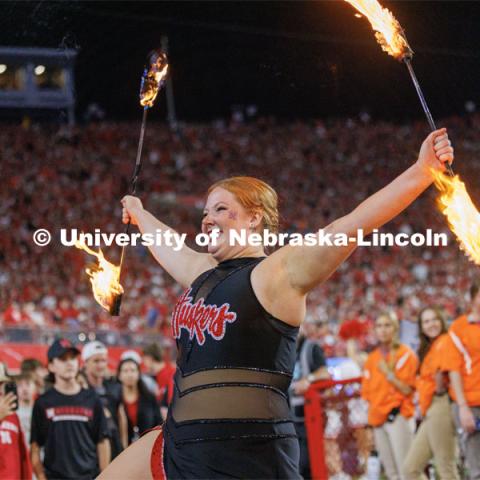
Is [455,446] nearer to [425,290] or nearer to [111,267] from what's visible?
[111,267]

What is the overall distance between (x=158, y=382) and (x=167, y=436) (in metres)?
4.88

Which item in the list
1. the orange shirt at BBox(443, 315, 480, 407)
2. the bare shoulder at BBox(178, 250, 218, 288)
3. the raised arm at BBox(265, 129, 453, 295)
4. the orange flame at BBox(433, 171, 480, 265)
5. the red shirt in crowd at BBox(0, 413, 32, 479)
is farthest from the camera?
the orange shirt at BBox(443, 315, 480, 407)

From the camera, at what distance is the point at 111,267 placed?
3.92 metres

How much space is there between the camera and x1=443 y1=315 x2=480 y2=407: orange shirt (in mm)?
5812

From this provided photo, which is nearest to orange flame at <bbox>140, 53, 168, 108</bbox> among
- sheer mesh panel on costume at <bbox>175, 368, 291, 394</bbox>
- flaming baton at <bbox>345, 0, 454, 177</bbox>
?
flaming baton at <bbox>345, 0, 454, 177</bbox>

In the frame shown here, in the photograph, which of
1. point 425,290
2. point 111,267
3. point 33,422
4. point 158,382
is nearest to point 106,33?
point 425,290

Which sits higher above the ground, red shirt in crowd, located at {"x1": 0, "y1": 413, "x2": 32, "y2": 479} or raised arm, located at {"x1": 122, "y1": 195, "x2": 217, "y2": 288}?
raised arm, located at {"x1": 122, "y1": 195, "x2": 217, "y2": 288}

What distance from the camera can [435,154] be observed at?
267cm

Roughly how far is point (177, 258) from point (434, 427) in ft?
11.3

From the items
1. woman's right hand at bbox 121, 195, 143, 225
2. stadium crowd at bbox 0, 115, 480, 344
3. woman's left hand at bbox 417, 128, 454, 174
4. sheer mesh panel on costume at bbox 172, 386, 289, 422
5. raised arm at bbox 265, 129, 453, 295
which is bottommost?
sheer mesh panel on costume at bbox 172, 386, 289, 422

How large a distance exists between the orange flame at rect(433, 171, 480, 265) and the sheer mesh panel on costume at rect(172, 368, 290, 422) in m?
0.76

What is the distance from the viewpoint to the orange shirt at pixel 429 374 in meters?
6.10

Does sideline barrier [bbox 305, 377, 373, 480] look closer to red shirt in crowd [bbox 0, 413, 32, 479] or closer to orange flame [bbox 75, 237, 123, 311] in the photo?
red shirt in crowd [bbox 0, 413, 32, 479]

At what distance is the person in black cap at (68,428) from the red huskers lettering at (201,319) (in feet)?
9.54
